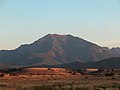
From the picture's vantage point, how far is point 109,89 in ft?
162

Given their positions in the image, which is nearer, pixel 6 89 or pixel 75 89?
pixel 75 89

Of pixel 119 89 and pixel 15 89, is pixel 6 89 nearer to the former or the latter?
pixel 15 89

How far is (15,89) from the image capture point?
169 ft

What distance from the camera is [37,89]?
47500 mm

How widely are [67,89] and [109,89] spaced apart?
565 centimetres

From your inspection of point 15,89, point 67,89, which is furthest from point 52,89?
point 15,89

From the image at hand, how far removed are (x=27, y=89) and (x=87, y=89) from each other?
26.4ft

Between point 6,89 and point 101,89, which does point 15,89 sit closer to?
point 6,89

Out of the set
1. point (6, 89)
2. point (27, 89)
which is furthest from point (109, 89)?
point (6, 89)

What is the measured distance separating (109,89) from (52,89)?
7.60 metres

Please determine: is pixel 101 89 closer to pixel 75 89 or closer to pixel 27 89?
pixel 75 89

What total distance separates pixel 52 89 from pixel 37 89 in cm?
206

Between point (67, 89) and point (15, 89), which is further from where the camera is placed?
point (15, 89)

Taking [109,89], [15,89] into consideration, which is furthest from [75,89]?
[15,89]
